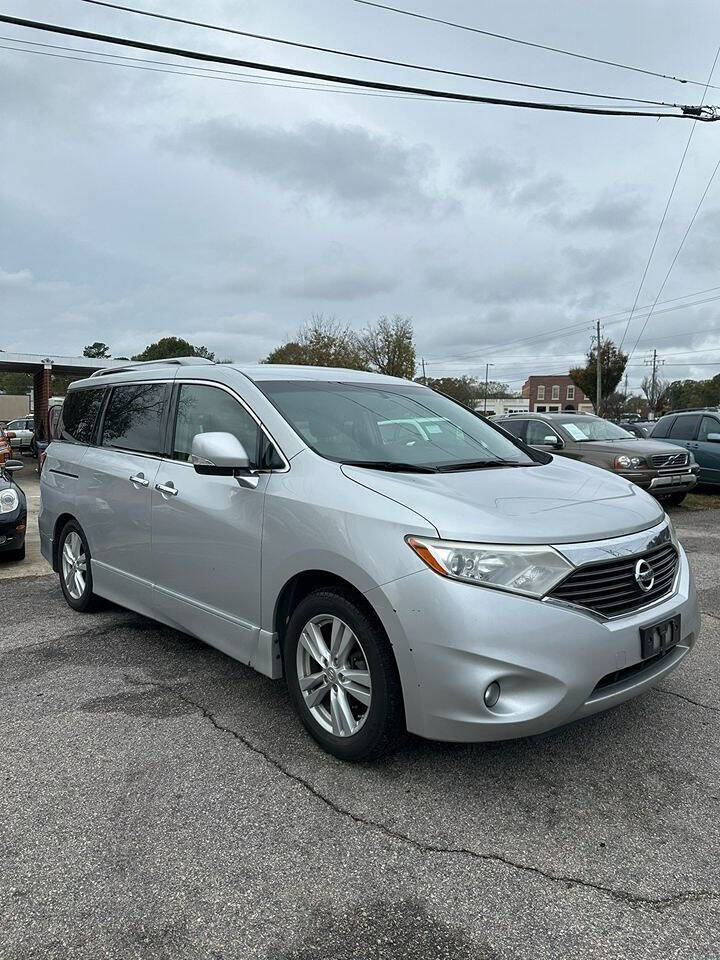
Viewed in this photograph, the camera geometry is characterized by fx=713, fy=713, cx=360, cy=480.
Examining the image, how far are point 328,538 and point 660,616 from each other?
4.76 ft

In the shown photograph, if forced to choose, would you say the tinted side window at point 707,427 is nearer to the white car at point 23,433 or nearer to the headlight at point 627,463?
the headlight at point 627,463

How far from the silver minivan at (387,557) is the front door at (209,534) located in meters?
0.01

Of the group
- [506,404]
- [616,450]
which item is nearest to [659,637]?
[616,450]

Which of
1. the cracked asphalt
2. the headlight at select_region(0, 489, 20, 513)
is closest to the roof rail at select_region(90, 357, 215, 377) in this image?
the cracked asphalt

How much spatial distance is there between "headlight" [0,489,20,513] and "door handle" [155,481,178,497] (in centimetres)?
420

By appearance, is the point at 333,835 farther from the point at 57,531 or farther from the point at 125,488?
the point at 57,531

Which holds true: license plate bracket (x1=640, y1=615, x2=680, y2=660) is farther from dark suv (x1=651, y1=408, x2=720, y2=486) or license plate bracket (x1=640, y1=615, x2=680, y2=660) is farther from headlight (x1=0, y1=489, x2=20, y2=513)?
dark suv (x1=651, y1=408, x2=720, y2=486)

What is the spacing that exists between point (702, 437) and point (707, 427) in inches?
7.8

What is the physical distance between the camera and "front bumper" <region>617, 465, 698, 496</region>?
10422 millimetres

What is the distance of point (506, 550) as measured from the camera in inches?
107

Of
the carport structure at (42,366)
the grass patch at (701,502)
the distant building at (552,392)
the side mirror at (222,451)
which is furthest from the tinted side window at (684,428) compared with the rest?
the distant building at (552,392)

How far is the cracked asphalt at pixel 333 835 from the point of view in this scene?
2166mm

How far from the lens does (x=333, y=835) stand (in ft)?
8.70

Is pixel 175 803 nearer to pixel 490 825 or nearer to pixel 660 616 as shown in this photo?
pixel 490 825
